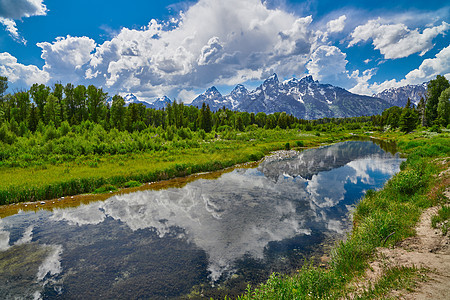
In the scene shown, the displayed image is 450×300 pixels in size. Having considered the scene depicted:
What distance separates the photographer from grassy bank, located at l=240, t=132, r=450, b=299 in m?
6.20

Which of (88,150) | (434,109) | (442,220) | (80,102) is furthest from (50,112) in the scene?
(434,109)

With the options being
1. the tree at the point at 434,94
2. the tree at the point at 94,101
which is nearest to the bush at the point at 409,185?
the tree at the point at 94,101

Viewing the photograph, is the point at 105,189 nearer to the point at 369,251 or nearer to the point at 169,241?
the point at 169,241

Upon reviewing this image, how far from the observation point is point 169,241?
476 inches

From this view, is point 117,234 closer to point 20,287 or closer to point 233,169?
point 20,287

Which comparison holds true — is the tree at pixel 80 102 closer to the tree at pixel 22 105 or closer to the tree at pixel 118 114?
the tree at pixel 118 114

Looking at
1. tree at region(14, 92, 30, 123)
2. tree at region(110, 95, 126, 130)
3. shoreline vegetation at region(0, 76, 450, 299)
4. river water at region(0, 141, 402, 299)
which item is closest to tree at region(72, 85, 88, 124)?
shoreline vegetation at region(0, 76, 450, 299)

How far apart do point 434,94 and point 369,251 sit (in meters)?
103

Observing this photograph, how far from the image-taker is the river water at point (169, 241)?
8805 mm

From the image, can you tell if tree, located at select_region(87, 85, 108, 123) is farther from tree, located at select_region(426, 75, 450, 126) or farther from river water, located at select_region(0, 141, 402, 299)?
tree, located at select_region(426, 75, 450, 126)

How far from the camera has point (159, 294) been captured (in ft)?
27.1

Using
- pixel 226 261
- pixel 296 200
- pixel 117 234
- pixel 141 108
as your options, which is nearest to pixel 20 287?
pixel 117 234

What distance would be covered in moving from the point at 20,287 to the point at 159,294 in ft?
19.2

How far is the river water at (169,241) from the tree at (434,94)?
84585 mm
